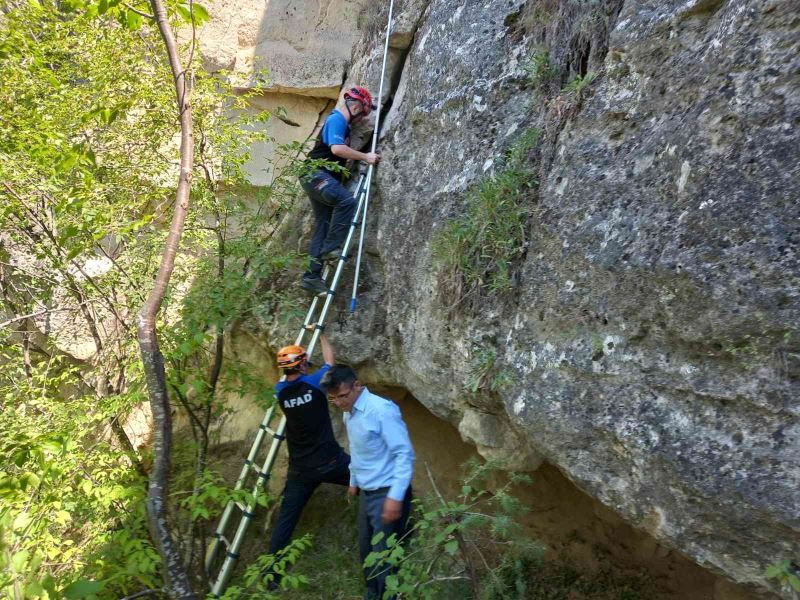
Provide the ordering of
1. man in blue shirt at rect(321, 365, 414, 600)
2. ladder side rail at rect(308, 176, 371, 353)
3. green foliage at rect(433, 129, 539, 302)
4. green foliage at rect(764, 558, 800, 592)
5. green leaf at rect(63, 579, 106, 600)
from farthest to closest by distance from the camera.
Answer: ladder side rail at rect(308, 176, 371, 353)
green foliage at rect(433, 129, 539, 302)
man in blue shirt at rect(321, 365, 414, 600)
green foliage at rect(764, 558, 800, 592)
green leaf at rect(63, 579, 106, 600)

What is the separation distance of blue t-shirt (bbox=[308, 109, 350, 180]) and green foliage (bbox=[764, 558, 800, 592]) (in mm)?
4263

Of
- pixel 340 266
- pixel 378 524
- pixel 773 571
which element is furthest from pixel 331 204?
pixel 773 571

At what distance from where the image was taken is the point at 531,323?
3641mm

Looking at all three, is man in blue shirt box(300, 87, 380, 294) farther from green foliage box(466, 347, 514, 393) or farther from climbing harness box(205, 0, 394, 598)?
green foliage box(466, 347, 514, 393)

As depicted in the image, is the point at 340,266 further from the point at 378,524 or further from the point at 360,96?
the point at 378,524

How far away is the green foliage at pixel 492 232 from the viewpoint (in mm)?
3906

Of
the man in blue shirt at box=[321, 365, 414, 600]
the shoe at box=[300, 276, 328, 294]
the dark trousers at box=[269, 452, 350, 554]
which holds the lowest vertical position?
the dark trousers at box=[269, 452, 350, 554]

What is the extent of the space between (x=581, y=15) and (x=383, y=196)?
2.08 meters

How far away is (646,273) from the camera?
298cm

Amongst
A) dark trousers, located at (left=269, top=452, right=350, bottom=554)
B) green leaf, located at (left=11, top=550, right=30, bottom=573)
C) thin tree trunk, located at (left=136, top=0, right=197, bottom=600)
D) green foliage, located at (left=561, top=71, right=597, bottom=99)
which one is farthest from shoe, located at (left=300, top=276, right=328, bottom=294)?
green leaf, located at (left=11, top=550, right=30, bottom=573)

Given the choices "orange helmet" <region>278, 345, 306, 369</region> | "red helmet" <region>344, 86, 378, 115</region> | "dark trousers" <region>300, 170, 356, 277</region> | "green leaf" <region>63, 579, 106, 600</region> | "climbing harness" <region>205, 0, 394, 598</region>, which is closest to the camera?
"green leaf" <region>63, 579, 106, 600</region>

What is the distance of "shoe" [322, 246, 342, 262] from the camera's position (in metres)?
5.45

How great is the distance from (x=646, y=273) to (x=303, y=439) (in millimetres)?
2766

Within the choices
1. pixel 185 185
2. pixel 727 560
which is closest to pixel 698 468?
pixel 727 560
